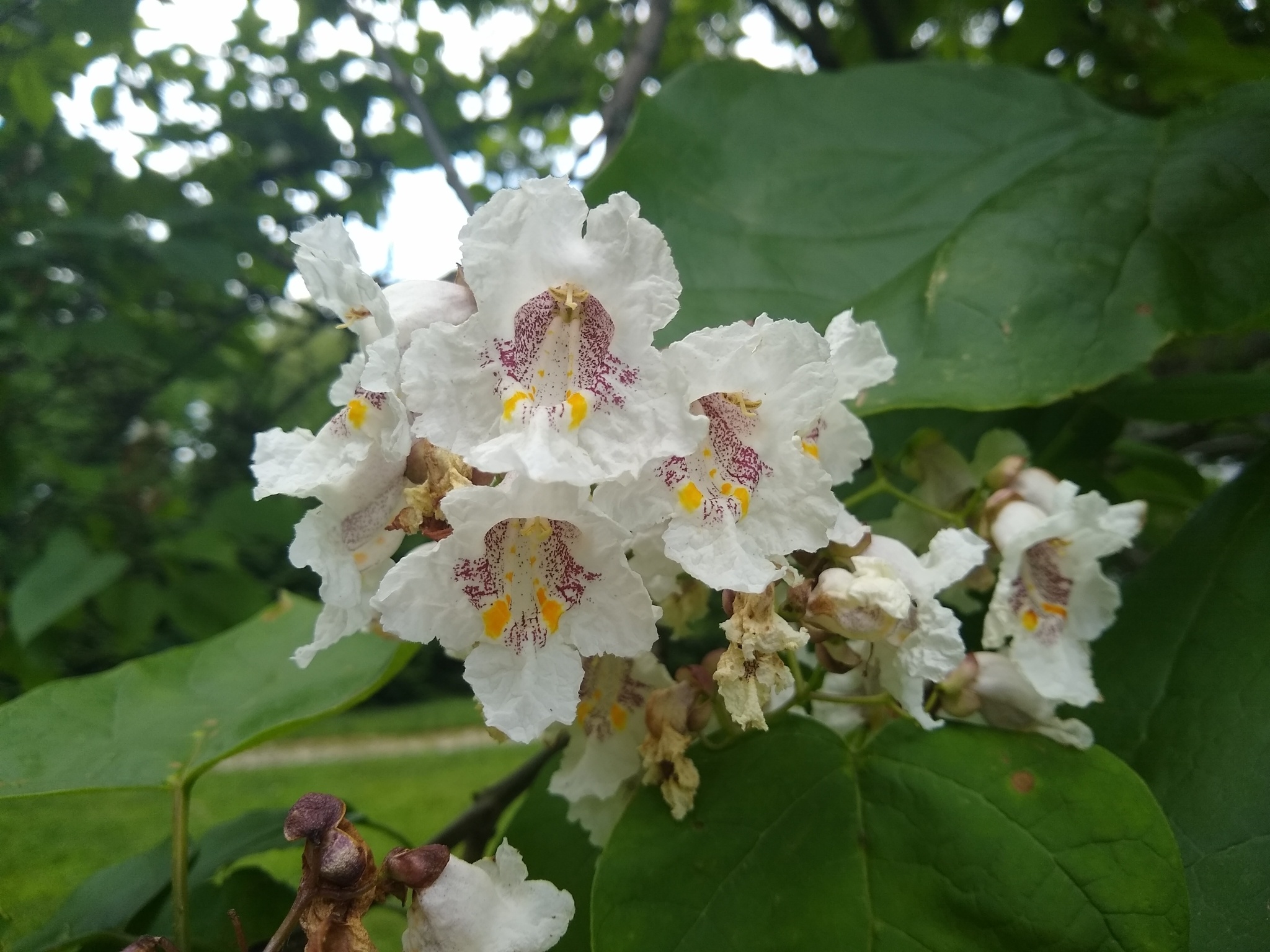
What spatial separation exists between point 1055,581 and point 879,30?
48.9 inches

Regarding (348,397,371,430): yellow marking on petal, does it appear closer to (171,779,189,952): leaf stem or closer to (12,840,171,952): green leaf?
(171,779,189,952): leaf stem

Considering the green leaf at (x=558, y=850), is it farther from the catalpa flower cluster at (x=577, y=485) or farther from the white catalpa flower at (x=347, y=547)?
the white catalpa flower at (x=347, y=547)

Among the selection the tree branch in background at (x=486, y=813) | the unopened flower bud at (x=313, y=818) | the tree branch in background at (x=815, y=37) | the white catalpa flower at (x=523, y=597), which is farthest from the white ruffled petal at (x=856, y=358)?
the tree branch in background at (x=815, y=37)

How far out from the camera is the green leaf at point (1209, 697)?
0.66 meters

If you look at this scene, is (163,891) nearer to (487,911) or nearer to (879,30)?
(487,911)

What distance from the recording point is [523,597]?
0.56 meters

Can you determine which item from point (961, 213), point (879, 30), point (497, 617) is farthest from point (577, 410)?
point (879, 30)

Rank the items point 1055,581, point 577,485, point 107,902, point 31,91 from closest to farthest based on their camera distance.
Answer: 1. point 577,485
2. point 1055,581
3. point 107,902
4. point 31,91

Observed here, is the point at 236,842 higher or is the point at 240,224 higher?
the point at 240,224

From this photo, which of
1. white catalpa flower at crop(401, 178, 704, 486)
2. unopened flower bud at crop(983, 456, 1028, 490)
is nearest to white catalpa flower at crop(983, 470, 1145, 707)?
unopened flower bud at crop(983, 456, 1028, 490)

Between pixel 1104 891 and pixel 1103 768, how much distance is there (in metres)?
0.09

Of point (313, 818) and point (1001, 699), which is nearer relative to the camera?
point (313, 818)

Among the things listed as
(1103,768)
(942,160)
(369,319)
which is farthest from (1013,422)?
(369,319)

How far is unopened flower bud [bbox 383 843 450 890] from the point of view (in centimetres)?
55
